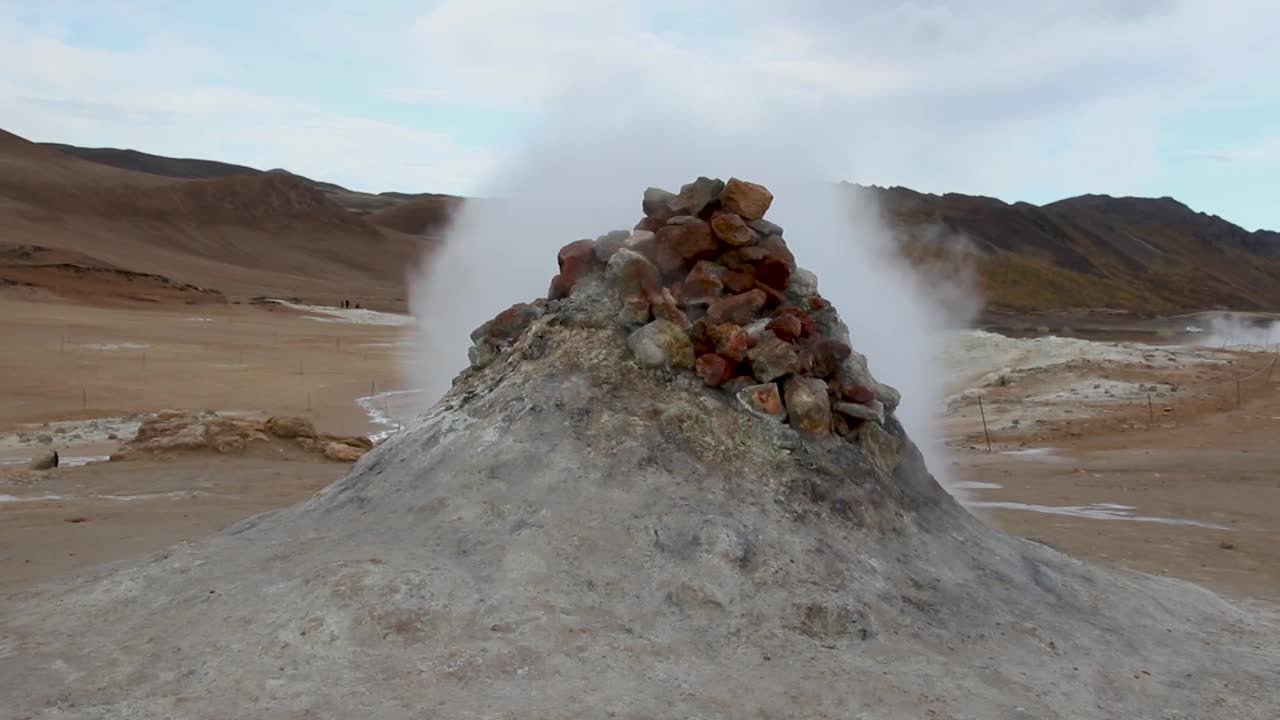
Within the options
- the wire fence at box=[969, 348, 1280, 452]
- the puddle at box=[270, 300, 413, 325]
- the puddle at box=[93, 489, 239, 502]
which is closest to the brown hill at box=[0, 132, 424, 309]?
the puddle at box=[270, 300, 413, 325]

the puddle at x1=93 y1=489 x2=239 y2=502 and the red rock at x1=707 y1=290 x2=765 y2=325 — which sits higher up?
the red rock at x1=707 y1=290 x2=765 y2=325

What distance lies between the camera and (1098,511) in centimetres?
939

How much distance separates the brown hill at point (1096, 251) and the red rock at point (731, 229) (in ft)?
198

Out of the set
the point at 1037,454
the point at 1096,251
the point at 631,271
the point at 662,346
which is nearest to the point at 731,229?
the point at 631,271

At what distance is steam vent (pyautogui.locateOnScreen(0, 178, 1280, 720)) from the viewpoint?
4.04m

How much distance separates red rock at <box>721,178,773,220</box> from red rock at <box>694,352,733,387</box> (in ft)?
2.94

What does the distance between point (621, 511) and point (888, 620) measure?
1.14 metres

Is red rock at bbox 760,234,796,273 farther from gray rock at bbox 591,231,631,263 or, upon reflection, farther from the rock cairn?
gray rock at bbox 591,231,631,263

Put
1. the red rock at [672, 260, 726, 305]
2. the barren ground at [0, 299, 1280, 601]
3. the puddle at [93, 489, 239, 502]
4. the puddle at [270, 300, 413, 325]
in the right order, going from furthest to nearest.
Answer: the puddle at [270, 300, 413, 325] < the puddle at [93, 489, 239, 502] < the barren ground at [0, 299, 1280, 601] < the red rock at [672, 260, 726, 305]

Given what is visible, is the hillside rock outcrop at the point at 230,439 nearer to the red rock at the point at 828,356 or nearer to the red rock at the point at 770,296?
the red rock at the point at 770,296

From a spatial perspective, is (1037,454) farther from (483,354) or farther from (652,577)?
(652,577)

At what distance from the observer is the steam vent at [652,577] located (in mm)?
4039

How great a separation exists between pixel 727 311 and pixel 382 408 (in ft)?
40.9

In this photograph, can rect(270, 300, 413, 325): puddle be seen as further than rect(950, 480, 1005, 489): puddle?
Yes
